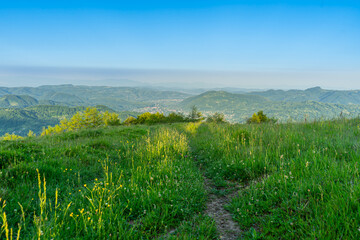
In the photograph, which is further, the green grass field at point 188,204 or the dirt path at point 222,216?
the dirt path at point 222,216

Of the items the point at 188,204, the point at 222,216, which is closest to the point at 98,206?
the point at 188,204

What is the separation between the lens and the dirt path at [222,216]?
3.24m

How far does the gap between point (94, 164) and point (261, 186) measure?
630 cm

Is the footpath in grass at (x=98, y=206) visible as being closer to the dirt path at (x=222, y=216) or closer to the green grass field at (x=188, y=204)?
the green grass field at (x=188, y=204)

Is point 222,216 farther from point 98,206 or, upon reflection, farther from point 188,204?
point 98,206

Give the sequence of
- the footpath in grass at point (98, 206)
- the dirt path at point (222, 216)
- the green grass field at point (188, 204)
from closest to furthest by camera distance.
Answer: the green grass field at point (188, 204)
the footpath in grass at point (98, 206)
the dirt path at point (222, 216)

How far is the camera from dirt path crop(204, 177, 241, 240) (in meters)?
3.24

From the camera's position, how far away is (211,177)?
6.15 metres

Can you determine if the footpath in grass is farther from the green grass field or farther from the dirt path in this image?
the dirt path

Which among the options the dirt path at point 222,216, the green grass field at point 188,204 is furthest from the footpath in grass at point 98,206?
the dirt path at point 222,216

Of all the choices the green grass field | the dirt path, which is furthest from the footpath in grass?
the dirt path

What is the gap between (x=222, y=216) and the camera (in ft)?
12.5

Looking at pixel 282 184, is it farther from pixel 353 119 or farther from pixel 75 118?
pixel 75 118

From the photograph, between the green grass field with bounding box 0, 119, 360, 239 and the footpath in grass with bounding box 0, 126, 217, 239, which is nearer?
the green grass field with bounding box 0, 119, 360, 239
